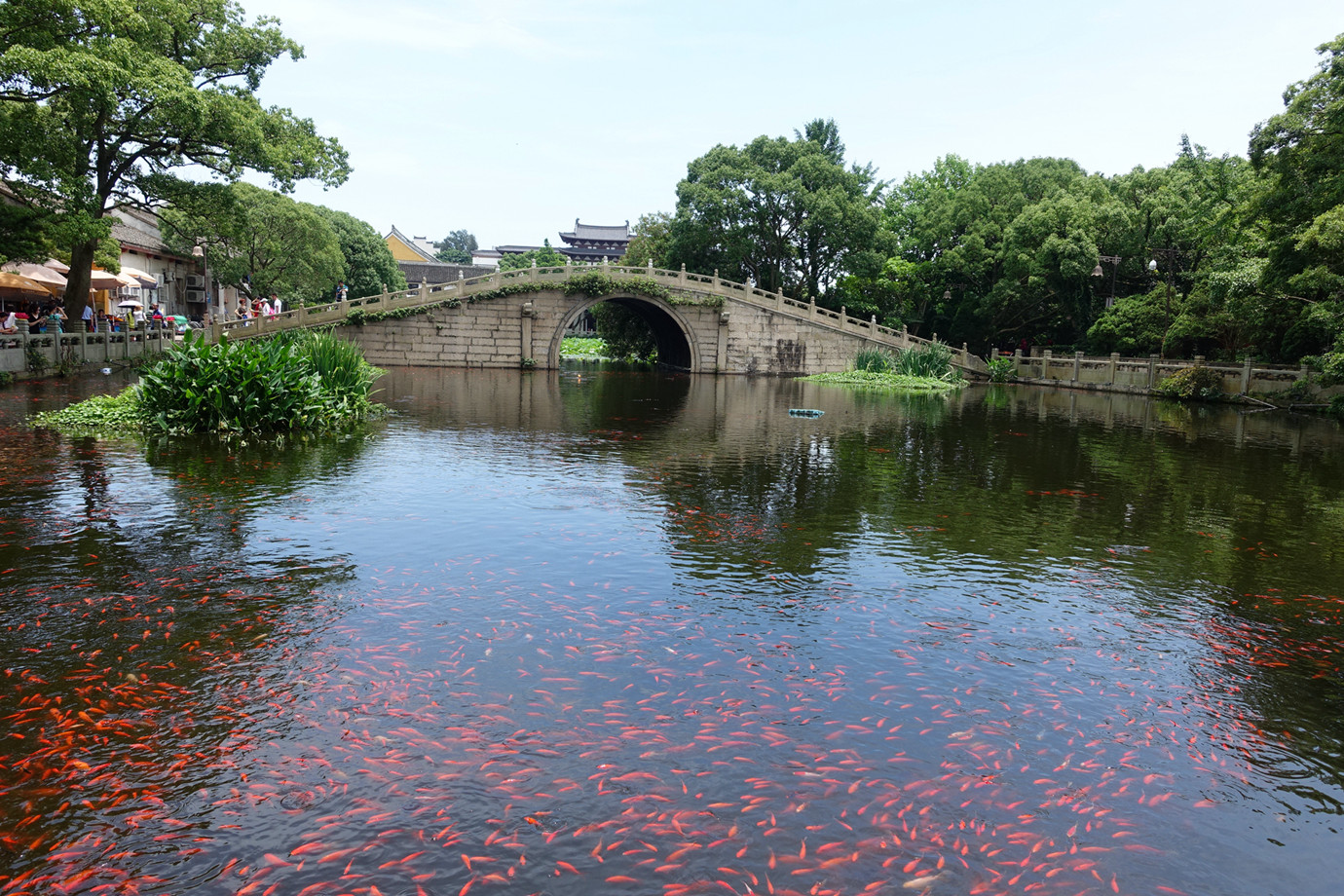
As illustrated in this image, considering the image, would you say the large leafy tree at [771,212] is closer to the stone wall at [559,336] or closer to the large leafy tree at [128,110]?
the stone wall at [559,336]

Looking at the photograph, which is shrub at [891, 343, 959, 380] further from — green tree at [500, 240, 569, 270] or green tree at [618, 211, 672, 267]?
green tree at [500, 240, 569, 270]

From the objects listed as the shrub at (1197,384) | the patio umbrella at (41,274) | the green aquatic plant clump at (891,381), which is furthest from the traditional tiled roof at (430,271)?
the shrub at (1197,384)

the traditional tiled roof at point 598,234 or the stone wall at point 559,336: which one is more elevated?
the traditional tiled roof at point 598,234

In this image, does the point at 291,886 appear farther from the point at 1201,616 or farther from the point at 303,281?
the point at 303,281

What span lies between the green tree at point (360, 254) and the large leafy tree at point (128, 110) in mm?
27439

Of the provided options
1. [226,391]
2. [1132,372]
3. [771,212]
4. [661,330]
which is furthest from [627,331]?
[226,391]

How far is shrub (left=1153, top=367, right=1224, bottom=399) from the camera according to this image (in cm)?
3036

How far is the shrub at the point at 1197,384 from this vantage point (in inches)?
1195

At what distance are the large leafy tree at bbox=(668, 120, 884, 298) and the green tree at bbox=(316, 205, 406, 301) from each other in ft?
67.5

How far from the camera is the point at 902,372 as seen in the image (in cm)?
3644

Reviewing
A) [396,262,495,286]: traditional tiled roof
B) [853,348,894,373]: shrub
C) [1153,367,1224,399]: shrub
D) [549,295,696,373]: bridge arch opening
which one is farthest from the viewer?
[396,262,495,286]: traditional tiled roof

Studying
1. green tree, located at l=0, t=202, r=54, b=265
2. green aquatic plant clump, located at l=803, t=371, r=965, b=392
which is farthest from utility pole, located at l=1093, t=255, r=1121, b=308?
green tree, located at l=0, t=202, r=54, b=265

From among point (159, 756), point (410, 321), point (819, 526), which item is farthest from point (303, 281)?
point (159, 756)

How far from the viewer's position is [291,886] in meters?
3.24
